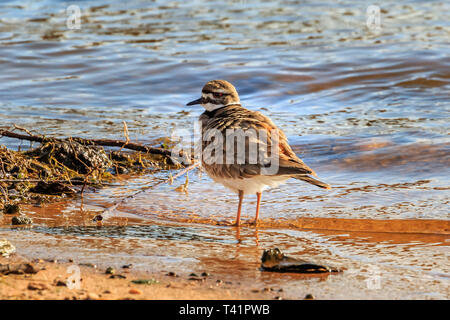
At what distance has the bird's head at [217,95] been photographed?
7164mm

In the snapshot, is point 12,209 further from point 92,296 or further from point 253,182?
point 92,296

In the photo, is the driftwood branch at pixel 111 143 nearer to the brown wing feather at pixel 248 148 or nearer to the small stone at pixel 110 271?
the brown wing feather at pixel 248 148

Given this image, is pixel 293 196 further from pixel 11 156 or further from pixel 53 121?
pixel 53 121

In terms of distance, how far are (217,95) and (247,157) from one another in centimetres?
143

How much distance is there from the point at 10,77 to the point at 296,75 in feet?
18.2

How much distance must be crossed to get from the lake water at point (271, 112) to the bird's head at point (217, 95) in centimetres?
103

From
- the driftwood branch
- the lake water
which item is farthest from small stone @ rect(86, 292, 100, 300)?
the driftwood branch

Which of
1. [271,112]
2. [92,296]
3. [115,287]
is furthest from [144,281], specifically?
[271,112]

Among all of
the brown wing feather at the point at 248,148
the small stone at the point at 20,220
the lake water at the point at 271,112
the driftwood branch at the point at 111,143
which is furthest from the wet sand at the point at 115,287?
the driftwood branch at the point at 111,143

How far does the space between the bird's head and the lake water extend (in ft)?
3.38

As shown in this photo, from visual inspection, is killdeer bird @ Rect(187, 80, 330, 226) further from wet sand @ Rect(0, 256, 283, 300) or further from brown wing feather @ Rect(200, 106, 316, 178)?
wet sand @ Rect(0, 256, 283, 300)

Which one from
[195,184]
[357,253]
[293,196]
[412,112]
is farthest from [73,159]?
[412,112]

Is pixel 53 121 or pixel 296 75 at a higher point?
pixel 296 75

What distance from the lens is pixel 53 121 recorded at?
34.7 feet
